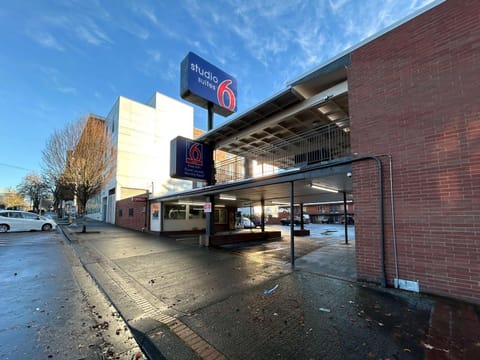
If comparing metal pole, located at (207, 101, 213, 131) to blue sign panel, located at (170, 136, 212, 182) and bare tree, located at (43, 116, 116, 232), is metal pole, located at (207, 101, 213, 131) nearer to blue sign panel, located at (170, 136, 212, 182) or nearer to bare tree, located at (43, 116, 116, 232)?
blue sign panel, located at (170, 136, 212, 182)

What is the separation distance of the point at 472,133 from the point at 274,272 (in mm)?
5395

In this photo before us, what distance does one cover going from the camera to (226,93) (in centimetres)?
1285

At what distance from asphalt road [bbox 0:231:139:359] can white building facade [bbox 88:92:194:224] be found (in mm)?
18210

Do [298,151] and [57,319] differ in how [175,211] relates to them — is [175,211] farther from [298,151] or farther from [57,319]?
[57,319]

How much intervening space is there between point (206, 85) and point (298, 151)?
235 inches

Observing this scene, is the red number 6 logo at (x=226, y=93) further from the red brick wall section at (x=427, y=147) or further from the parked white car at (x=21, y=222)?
the parked white car at (x=21, y=222)

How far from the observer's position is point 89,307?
420cm

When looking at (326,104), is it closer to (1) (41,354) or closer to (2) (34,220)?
(1) (41,354)

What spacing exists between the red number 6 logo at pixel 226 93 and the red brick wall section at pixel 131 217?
10963mm

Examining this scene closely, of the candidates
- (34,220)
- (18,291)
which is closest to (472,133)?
(18,291)

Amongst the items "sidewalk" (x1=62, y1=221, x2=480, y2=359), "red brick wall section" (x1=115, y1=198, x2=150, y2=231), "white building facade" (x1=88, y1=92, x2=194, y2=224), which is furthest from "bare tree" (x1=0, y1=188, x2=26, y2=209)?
"sidewalk" (x1=62, y1=221, x2=480, y2=359)

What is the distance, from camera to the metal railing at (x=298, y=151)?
903 centimetres

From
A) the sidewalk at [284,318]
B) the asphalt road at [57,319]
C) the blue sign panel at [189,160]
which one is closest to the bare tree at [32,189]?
the blue sign panel at [189,160]

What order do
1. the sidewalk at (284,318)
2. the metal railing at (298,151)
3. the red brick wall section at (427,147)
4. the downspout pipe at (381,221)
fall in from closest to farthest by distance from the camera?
the sidewalk at (284,318)
the red brick wall section at (427,147)
the downspout pipe at (381,221)
the metal railing at (298,151)
